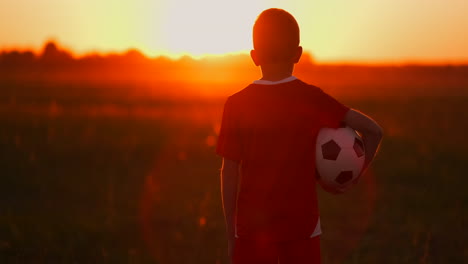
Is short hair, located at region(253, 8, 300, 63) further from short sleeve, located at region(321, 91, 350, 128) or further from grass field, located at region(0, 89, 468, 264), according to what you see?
grass field, located at region(0, 89, 468, 264)

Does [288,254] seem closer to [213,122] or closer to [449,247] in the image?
[449,247]

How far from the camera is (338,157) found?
9.21 ft

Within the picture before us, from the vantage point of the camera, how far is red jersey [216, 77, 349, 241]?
2.61m

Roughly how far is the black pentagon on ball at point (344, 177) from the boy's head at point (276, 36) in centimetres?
70

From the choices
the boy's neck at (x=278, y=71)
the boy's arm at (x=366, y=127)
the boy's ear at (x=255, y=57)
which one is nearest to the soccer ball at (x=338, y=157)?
the boy's arm at (x=366, y=127)

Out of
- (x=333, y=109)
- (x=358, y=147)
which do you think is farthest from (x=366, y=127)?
(x=358, y=147)

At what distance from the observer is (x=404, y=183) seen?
9.05 m

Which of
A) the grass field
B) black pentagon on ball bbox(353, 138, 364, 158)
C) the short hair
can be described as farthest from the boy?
the grass field

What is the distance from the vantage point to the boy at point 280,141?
261cm

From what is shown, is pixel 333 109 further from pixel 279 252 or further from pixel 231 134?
pixel 279 252

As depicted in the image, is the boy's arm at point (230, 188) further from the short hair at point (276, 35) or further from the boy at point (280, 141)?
the short hair at point (276, 35)

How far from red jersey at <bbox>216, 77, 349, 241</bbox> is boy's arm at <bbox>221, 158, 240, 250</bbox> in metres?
0.14

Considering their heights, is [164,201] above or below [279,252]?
below

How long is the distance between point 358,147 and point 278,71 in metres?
0.65
